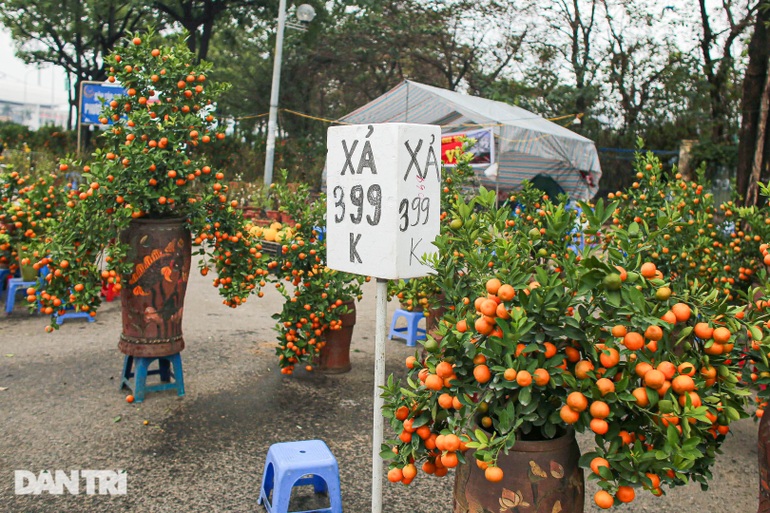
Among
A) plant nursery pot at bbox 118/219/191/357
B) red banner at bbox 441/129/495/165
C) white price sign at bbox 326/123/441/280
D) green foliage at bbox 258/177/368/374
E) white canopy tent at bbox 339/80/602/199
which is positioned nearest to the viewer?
white price sign at bbox 326/123/441/280

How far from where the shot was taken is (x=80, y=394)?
5.27m

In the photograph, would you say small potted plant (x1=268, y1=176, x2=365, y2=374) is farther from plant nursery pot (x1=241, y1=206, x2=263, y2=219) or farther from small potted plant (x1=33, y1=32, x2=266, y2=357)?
plant nursery pot (x1=241, y1=206, x2=263, y2=219)

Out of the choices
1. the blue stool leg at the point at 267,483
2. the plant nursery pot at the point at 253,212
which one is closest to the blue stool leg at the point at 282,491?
the blue stool leg at the point at 267,483

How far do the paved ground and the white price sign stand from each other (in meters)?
1.50

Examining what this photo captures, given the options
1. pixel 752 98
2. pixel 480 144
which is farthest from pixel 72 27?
pixel 752 98

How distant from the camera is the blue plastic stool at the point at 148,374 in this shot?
508 cm

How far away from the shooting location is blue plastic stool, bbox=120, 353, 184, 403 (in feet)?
16.7

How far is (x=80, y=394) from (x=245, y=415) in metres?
1.36

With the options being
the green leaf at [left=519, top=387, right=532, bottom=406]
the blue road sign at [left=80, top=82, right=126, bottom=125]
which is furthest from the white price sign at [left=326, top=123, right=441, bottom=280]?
the blue road sign at [left=80, top=82, right=126, bottom=125]

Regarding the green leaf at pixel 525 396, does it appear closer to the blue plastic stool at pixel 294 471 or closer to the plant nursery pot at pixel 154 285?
the blue plastic stool at pixel 294 471

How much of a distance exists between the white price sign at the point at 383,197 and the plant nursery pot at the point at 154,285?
7.01ft

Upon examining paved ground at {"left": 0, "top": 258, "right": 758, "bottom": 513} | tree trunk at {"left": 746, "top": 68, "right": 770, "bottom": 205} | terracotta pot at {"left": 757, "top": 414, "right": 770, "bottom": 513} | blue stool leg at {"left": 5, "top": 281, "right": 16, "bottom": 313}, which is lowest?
paved ground at {"left": 0, "top": 258, "right": 758, "bottom": 513}

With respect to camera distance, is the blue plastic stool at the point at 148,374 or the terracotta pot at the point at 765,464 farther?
the blue plastic stool at the point at 148,374

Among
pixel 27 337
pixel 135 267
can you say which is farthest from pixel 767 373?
pixel 27 337
